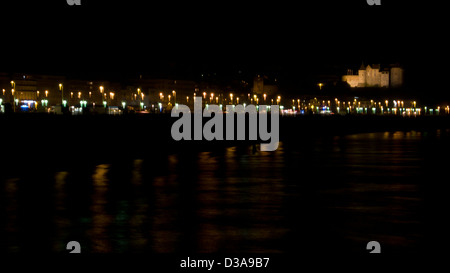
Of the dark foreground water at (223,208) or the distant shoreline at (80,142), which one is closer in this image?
the dark foreground water at (223,208)

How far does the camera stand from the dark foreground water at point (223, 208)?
426 inches

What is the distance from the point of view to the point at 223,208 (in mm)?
14531

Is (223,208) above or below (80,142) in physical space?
below

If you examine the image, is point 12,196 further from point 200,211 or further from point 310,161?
point 310,161

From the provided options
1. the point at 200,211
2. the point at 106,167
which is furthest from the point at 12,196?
the point at 106,167

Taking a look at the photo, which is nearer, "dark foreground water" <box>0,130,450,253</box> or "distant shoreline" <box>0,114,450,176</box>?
"dark foreground water" <box>0,130,450,253</box>

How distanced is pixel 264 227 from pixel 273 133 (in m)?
38.5

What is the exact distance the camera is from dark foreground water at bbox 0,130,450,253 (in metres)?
10.8

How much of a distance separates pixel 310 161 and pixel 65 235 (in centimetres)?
1760

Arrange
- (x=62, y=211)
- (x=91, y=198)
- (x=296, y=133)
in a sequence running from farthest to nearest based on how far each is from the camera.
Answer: (x=296, y=133) < (x=91, y=198) < (x=62, y=211)

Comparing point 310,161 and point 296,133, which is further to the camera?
point 296,133

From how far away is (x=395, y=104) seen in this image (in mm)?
173250

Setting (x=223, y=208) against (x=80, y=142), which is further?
(x=80, y=142)
